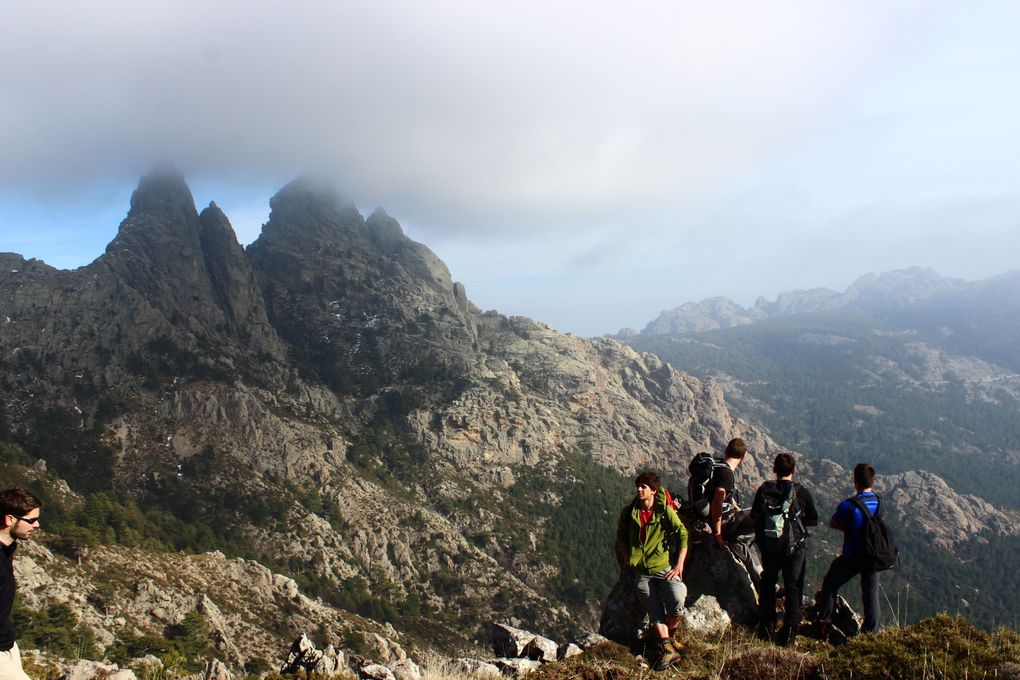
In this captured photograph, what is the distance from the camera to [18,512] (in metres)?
7.73

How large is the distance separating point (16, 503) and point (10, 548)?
63 centimetres

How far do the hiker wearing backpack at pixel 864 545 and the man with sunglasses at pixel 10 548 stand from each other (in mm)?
14087

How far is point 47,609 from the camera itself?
174 feet

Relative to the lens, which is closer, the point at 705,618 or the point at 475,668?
the point at 475,668

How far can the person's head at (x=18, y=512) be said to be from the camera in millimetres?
7672

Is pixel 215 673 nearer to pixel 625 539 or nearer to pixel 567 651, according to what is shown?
pixel 567 651

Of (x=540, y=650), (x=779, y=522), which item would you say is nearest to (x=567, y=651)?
(x=540, y=650)

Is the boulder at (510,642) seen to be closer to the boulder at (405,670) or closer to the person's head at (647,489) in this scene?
the boulder at (405,670)

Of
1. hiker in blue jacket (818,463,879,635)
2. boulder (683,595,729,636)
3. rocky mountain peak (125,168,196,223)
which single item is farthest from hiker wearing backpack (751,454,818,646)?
rocky mountain peak (125,168,196,223)

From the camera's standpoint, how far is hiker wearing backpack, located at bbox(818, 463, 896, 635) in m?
10.8

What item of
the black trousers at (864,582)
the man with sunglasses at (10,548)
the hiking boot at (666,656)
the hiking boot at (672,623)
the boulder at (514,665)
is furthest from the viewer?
the boulder at (514,665)

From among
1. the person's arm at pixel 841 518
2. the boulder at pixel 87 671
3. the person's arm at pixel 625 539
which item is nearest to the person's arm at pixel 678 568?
the person's arm at pixel 625 539

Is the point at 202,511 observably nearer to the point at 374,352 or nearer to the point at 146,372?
the point at 146,372

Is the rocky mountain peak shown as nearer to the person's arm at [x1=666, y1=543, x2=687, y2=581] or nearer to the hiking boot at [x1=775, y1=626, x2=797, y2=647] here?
the person's arm at [x1=666, y1=543, x2=687, y2=581]
